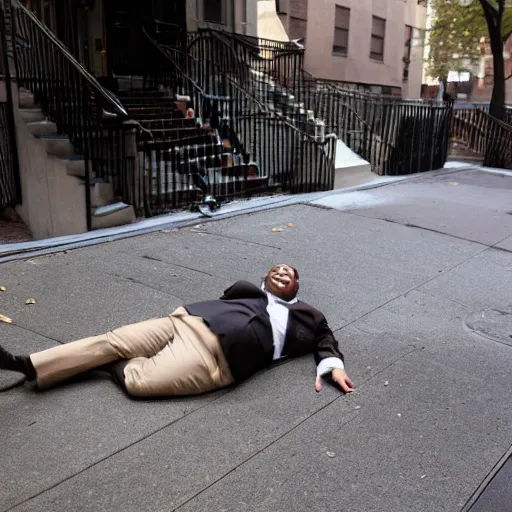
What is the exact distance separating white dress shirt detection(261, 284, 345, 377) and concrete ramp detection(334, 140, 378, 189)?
7136 millimetres

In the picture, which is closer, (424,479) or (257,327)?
(424,479)

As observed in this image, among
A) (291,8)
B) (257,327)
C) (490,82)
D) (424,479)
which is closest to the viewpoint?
(424,479)

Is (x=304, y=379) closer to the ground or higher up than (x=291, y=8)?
closer to the ground

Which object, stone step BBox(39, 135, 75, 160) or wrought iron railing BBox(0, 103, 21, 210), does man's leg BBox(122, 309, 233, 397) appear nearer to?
stone step BBox(39, 135, 75, 160)

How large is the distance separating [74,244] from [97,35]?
26.7 feet

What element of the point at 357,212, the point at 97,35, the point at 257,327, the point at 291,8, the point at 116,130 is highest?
the point at 291,8

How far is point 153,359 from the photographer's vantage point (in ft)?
10.8

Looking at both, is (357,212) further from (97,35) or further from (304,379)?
(97,35)

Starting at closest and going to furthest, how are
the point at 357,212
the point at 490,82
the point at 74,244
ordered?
the point at 74,244 < the point at 357,212 < the point at 490,82

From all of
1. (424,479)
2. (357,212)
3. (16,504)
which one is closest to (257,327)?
(424,479)

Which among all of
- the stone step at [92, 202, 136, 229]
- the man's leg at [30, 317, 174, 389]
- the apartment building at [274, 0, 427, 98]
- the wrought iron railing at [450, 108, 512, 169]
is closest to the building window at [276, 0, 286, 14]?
the apartment building at [274, 0, 427, 98]

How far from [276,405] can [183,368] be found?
1.86 feet

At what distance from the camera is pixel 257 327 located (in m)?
3.37

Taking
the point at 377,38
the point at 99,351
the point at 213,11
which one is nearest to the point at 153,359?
the point at 99,351
